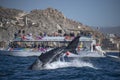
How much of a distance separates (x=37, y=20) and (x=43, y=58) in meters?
142

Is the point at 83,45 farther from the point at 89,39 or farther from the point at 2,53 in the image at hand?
the point at 2,53

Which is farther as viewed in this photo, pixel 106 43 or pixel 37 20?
pixel 106 43

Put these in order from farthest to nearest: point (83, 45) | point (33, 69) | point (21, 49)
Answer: point (83, 45) → point (21, 49) → point (33, 69)

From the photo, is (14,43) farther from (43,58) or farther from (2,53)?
(43,58)

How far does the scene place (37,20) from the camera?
6713 inches

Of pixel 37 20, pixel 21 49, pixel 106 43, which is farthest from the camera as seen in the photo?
pixel 106 43

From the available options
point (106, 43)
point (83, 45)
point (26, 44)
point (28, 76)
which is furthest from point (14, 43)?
point (106, 43)

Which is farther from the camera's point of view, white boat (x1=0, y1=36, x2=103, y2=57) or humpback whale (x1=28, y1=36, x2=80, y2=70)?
white boat (x1=0, y1=36, x2=103, y2=57)

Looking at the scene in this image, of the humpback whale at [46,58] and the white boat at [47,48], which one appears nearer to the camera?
the humpback whale at [46,58]

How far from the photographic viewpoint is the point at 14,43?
65562 millimetres

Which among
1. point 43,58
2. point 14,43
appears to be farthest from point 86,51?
point 43,58

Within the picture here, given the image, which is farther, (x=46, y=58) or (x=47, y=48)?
(x=47, y=48)

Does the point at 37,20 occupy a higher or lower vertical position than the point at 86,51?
higher

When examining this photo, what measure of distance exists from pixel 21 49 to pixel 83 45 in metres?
14.6
